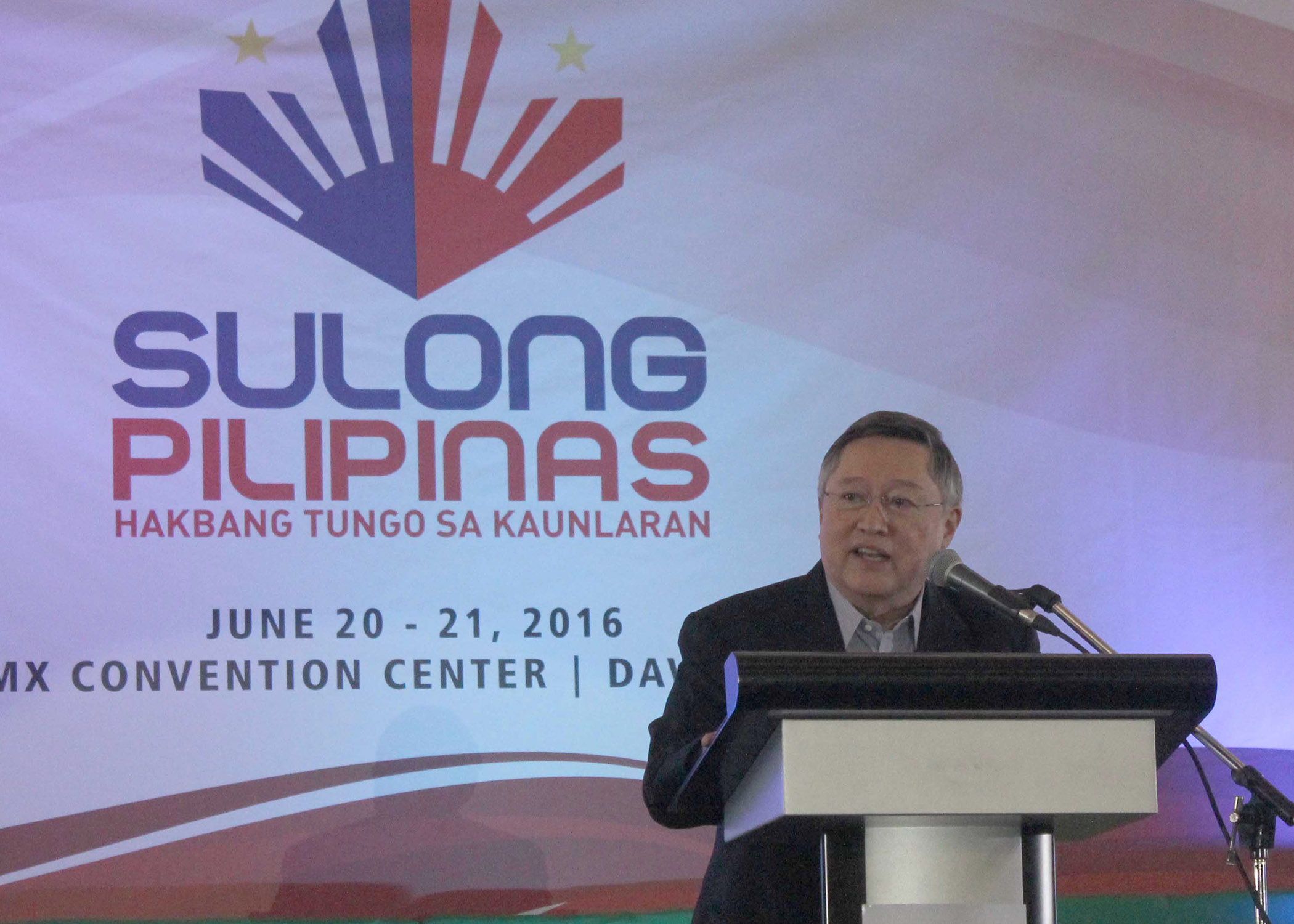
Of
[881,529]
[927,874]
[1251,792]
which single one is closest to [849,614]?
[881,529]

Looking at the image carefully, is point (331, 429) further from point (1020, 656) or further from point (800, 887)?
point (1020, 656)

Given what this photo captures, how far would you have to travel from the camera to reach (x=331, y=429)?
10.5 feet

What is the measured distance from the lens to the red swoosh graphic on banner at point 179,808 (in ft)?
9.68

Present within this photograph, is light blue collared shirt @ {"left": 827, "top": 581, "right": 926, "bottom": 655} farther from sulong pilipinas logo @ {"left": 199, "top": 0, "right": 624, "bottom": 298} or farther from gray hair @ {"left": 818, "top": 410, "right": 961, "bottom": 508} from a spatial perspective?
sulong pilipinas logo @ {"left": 199, "top": 0, "right": 624, "bottom": 298}

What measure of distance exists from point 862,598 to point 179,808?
5.29 ft

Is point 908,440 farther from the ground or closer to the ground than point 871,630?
farther from the ground

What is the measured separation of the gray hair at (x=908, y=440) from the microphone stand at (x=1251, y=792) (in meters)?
0.32

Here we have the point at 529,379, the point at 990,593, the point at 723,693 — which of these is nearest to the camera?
the point at 990,593

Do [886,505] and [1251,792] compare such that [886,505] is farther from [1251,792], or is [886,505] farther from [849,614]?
[1251,792]

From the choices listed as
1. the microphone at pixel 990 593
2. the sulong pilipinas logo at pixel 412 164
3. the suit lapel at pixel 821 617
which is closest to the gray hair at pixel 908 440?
the suit lapel at pixel 821 617

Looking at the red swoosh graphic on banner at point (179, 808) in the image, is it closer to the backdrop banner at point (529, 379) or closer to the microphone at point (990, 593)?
the backdrop banner at point (529, 379)

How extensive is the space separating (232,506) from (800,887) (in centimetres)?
171

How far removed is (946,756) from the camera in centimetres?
134

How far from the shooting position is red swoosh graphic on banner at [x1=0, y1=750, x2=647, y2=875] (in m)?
2.95
